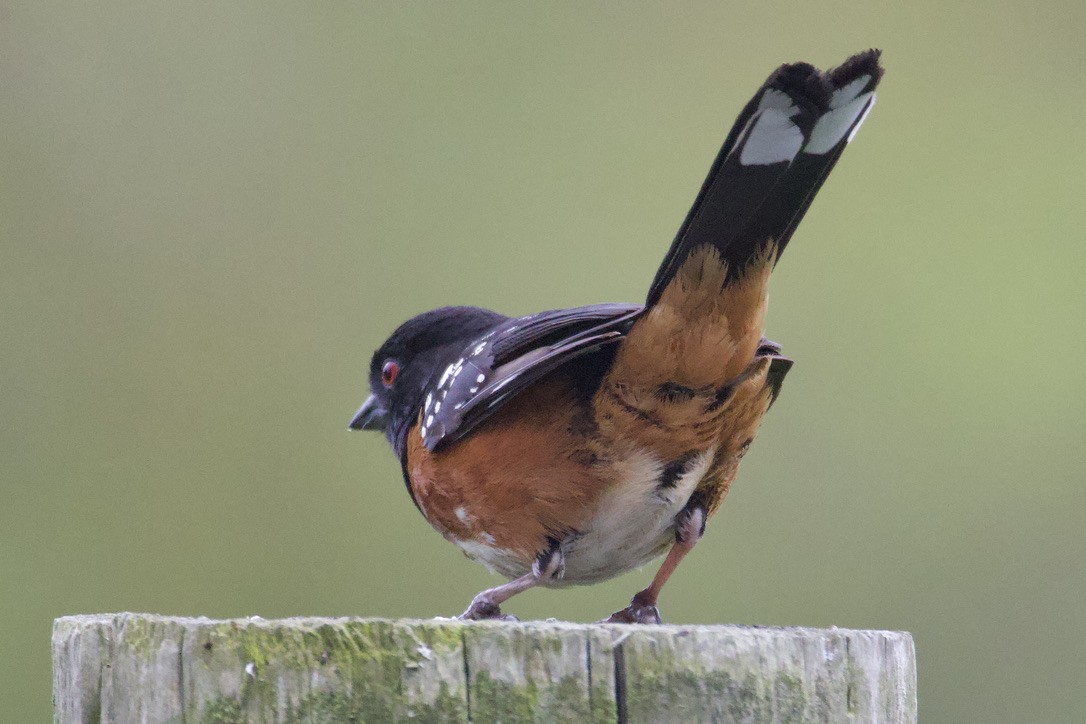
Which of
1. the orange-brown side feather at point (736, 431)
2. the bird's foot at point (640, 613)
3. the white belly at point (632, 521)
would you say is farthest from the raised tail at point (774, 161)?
A: the bird's foot at point (640, 613)

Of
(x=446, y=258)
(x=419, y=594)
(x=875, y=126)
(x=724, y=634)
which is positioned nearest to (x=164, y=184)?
(x=446, y=258)

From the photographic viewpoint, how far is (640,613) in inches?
101

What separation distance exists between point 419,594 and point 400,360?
1.74 metres

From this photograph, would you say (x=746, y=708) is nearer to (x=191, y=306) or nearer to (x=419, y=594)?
(x=419, y=594)

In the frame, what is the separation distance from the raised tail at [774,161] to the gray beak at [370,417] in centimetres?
123

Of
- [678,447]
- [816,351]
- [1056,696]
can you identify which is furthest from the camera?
[816,351]

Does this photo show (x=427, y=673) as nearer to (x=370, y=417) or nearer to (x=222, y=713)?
(x=222, y=713)

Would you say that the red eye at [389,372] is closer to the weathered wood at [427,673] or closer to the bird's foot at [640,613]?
the bird's foot at [640,613]

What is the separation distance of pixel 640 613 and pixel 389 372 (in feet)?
3.79

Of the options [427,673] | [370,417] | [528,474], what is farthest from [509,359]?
[427,673]

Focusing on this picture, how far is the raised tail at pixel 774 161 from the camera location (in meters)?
2.05

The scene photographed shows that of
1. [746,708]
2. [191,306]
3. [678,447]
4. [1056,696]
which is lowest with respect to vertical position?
[1056,696]

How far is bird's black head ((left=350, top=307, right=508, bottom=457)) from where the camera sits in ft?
10.8

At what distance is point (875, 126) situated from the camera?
19.8 ft
